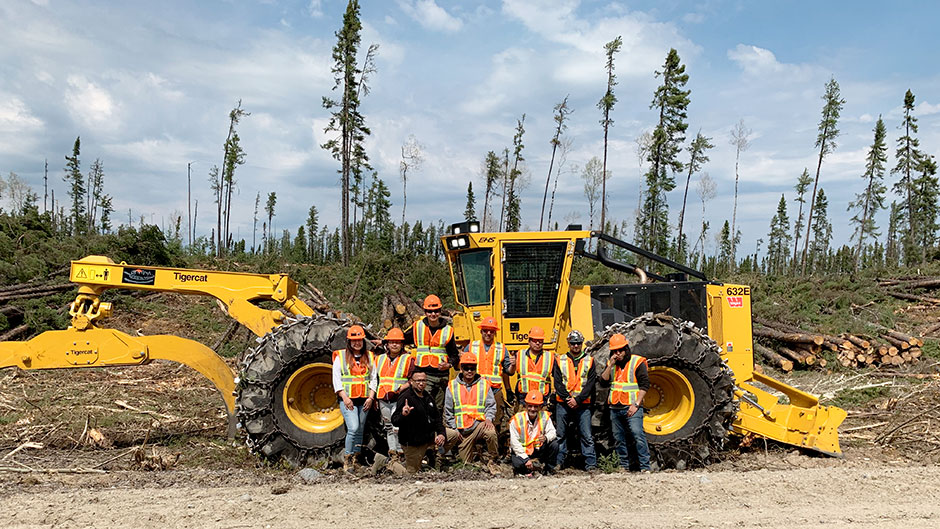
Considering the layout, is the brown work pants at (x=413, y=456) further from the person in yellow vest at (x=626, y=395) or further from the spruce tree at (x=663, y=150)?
the spruce tree at (x=663, y=150)

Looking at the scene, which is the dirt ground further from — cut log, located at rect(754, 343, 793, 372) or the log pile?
the log pile

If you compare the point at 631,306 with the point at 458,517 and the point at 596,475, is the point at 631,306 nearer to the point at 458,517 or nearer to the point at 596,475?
the point at 596,475

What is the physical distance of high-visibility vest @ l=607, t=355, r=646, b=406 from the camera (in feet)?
21.1

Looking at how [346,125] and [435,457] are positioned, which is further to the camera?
[346,125]

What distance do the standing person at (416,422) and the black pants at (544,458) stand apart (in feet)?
2.56

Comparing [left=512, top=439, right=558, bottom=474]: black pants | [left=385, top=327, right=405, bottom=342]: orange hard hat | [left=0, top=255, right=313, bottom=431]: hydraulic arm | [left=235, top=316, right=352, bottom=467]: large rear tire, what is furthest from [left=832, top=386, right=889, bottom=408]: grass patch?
[left=0, top=255, right=313, bottom=431]: hydraulic arm

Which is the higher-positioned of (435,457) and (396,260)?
(396,260)

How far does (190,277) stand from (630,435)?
5.25 m

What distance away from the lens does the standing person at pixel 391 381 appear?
657 cm

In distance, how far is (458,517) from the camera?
507cm

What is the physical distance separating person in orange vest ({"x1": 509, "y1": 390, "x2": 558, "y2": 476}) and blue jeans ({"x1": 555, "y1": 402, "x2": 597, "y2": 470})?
241mm

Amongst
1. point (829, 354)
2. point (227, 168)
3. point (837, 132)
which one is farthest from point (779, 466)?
point (227, 168)

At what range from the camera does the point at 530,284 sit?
7.27 m

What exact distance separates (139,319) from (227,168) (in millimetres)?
32812
